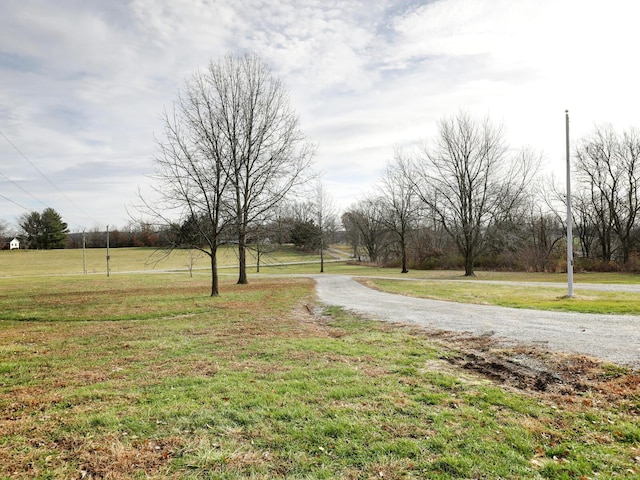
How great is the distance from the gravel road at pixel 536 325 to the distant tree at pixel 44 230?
92.7 metres

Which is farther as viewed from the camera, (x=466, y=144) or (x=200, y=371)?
(x=466, y=144)

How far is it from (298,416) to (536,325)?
7872mm

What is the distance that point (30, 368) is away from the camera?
6.68m

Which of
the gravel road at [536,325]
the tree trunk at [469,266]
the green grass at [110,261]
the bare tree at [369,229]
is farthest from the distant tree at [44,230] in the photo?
the gravel road at [536,325]

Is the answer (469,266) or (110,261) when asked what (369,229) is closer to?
(469,266)

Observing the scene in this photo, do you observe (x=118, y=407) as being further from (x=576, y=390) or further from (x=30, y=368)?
(x=576, y=390)

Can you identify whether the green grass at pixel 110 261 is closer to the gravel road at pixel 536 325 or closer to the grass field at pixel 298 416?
the gravel road at pixel 536 325

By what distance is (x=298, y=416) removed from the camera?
448cm

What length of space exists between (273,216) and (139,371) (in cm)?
1654

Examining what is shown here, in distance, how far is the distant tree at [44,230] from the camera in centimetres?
8519

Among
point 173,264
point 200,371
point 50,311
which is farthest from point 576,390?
point 173,264

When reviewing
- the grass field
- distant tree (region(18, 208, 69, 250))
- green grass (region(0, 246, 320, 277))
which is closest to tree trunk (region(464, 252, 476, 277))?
green grass (region(0, 246, 320, 277))

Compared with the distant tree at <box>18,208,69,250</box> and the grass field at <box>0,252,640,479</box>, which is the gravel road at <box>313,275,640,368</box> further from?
the distant tree at <box>18,208,69,250</box>

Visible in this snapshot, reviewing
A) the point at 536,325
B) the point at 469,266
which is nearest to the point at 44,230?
the point at 469,266
